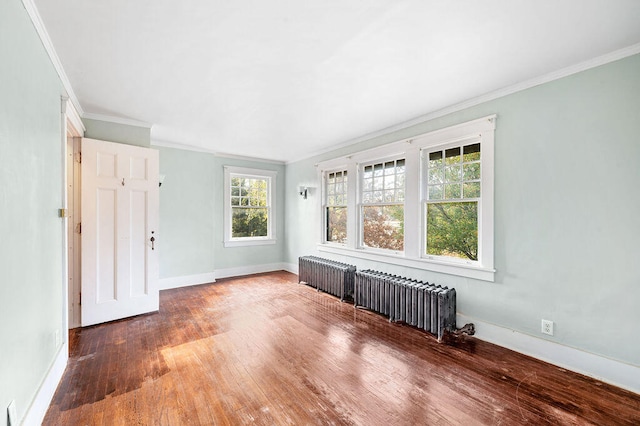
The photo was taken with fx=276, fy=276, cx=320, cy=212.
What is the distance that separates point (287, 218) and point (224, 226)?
1478 mm

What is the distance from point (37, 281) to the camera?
189 cm

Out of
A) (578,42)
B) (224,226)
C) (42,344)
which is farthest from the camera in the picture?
(224,226)

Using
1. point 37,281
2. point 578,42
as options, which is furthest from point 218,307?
point 578,42

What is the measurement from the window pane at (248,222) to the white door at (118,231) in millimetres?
2252

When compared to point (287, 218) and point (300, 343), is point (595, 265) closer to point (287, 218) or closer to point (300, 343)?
point (300, 343)

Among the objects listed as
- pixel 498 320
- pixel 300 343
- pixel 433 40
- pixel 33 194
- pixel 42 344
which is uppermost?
pixel 433 40

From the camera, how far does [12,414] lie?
57.8 inches

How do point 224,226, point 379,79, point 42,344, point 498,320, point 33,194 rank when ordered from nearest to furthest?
1. point 33,194
2. point 42,344
3. point 379,79
4. point 498,320
5. point 224,226

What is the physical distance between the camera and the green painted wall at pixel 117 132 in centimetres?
360

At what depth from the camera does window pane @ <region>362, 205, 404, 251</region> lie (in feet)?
13.6

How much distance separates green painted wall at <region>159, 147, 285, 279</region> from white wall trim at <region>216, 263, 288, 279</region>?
0.10 m

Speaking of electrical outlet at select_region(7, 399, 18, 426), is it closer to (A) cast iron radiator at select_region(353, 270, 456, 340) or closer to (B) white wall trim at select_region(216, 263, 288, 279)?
(A) cast iron radiator at select_region(353, 270, 456, 340)

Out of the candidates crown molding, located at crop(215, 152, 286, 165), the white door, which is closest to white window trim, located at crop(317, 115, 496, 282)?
crown molding, located at crop(215, 152, 286, 165)

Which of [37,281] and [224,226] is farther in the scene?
[224,226]
